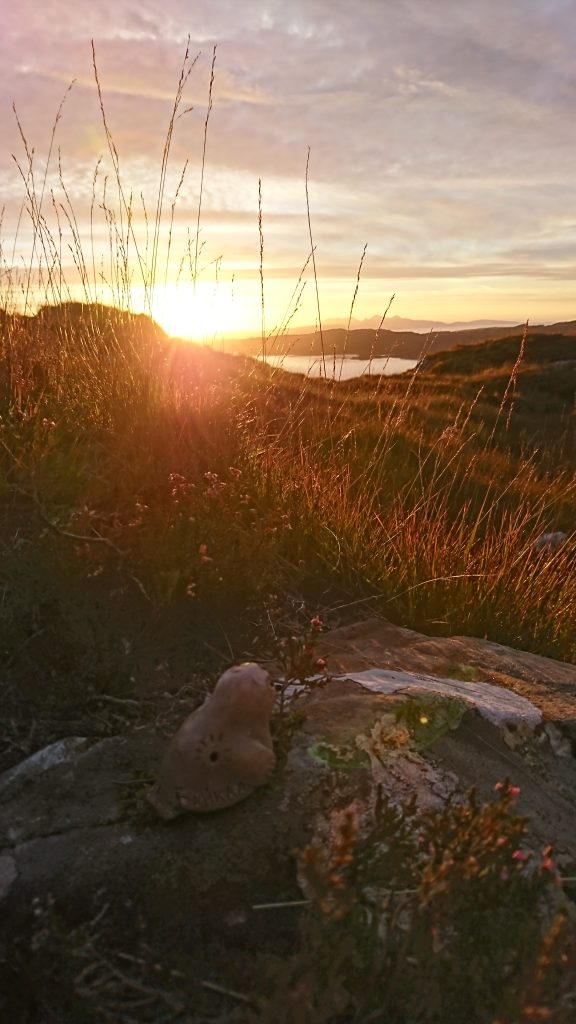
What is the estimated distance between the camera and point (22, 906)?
5.15 ft

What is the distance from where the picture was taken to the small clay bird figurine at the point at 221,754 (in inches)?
69.3

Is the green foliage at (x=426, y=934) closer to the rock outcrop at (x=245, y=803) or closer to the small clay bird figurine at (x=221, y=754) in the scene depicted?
the rock outcrop at (x=245, y=803)

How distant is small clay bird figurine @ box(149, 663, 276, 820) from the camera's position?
176 centimetres

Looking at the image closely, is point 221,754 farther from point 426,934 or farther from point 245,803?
point 426,934

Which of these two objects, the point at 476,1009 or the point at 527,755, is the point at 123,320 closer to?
the point at 527,755

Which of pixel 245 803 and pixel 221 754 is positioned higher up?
pixel 221 754

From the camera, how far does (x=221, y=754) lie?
70.2 inches

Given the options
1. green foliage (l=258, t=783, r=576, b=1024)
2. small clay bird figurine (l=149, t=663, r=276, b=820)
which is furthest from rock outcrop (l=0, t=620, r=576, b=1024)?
green foliage (l=258, t=783, r=576, b=1024)

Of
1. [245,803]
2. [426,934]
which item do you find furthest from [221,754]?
[426,934]

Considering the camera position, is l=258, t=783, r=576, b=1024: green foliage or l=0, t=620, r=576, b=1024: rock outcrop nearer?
l=258, t=783, r=576, b=1024: green foliage

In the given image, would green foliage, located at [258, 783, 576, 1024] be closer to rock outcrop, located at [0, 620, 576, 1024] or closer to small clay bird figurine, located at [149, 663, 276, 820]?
rock outcrop, located at [0, 620, 576, 1024]

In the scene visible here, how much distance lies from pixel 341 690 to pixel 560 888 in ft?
2.98

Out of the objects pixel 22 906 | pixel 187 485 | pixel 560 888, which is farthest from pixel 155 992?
pixel 187 485

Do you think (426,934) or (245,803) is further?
(245,803)
